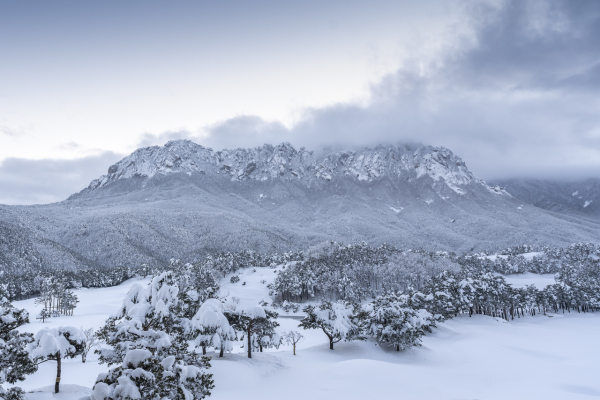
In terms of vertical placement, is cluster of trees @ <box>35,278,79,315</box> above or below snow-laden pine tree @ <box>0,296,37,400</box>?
below

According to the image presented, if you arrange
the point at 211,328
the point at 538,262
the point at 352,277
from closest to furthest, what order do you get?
the point at 211,328 < the point at 352,277 < the point at 538,262

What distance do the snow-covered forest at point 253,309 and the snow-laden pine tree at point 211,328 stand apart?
A: 97 millimetres

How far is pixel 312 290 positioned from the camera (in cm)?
11381

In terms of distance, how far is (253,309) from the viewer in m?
35.1

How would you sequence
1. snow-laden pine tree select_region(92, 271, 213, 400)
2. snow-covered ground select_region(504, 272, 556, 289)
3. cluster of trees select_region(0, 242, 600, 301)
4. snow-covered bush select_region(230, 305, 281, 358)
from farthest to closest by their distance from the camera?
snow-covered ground select_region(504, 272, 556, 289) → cluster of trees select_region(0, 242, 600, 301) → snow-covered bush select_region(230, 305, 281, 358) → snow-laden pine tree select_region(92, 271, 213, 400)

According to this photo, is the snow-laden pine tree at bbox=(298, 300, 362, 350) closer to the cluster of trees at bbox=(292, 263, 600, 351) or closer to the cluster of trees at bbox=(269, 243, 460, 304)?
the cluster of trees at bbox=(292, 263, 600, 351)

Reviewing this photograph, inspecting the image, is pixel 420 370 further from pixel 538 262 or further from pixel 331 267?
Answer: pixel 538 262

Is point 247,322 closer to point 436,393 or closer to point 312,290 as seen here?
point 436,393

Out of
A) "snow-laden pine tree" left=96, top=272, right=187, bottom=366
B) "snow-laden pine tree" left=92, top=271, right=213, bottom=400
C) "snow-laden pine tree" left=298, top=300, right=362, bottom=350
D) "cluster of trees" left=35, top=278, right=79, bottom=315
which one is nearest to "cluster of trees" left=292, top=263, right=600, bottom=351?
"snow-laden pine tree" left=298, top=300, right=362, bottom=350

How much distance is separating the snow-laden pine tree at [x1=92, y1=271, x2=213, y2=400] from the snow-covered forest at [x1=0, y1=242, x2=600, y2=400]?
5cm

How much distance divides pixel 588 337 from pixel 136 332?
8308 centimetres

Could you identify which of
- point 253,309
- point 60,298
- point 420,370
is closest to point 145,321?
point 253,309

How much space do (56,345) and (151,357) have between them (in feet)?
48.1

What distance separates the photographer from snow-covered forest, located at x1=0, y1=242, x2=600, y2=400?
16.5 metres
